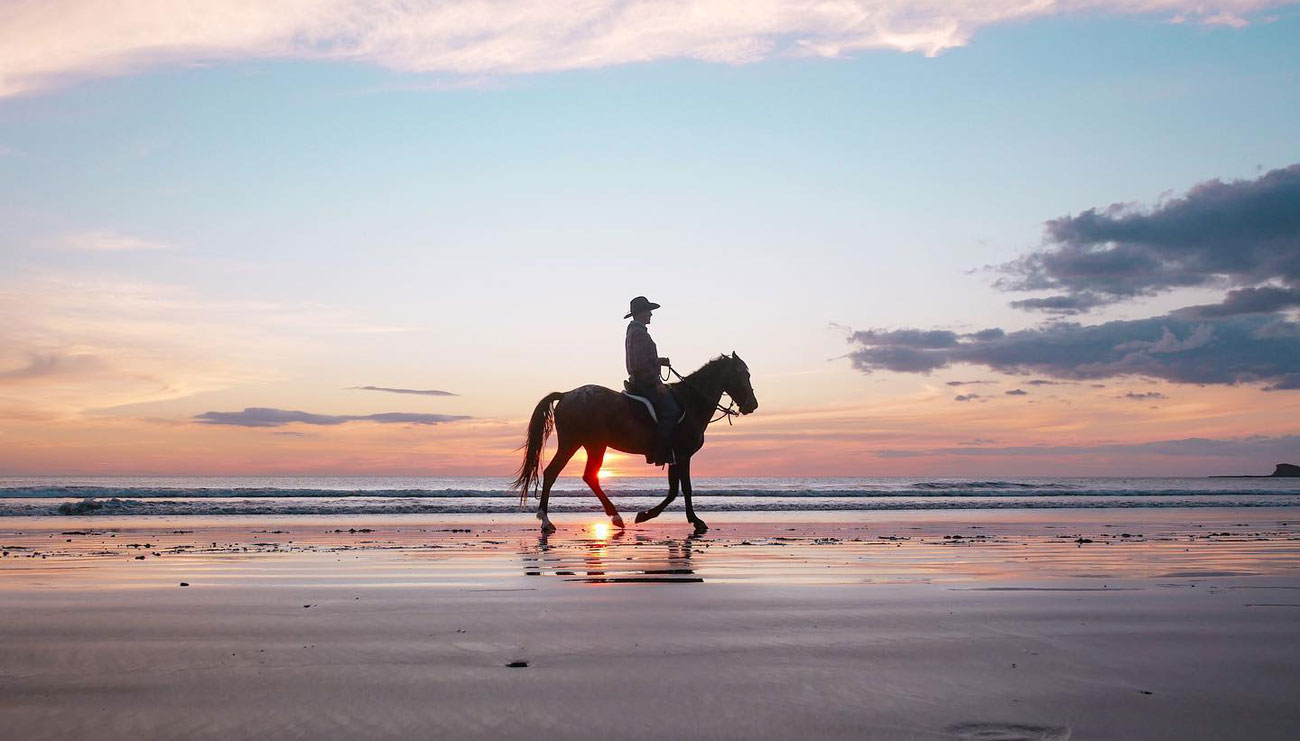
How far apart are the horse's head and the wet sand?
283 inches

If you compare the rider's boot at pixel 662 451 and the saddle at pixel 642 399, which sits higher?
the saddle at pixel 642 399

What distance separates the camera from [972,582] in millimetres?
6883

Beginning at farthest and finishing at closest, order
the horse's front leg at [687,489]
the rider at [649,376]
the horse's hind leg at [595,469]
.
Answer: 1. the horse's hind leg at [595,469]
2. the rider at [649,376]
3. the horse's front leg at [687,489]

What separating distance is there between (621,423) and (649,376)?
33.7 inches

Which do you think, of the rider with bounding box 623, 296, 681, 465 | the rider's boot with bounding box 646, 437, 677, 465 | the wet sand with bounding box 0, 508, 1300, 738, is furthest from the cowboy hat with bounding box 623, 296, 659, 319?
the wet sand with bounding box 0, 508, 1300, 738

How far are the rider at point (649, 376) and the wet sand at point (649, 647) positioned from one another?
249 inches

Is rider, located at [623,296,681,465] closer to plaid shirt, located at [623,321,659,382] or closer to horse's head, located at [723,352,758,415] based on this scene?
plaid shirt, located at [623,321,659,382]

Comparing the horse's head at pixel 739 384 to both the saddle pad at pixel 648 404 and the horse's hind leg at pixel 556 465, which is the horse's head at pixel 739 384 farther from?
the horse's hind leg at pixel 556 465

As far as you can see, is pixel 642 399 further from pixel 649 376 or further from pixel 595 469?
pixel 595 469

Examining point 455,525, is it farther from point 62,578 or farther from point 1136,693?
point 1136,693

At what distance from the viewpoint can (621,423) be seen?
15.0 m

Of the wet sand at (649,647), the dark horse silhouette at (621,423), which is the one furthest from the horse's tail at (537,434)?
the wet sand at (649,647)

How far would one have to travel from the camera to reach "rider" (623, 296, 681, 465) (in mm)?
14914

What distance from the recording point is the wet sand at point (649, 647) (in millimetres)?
2973
